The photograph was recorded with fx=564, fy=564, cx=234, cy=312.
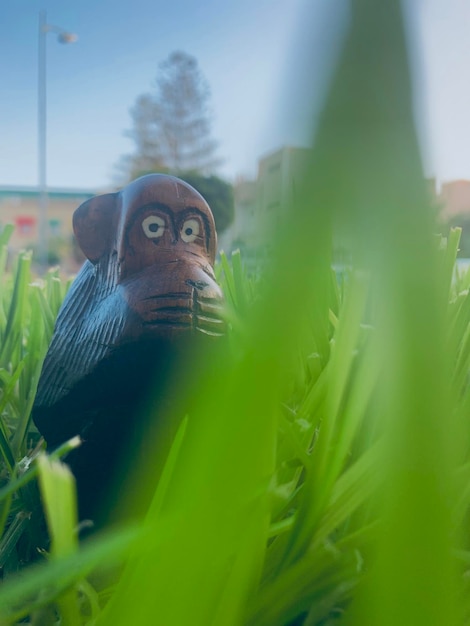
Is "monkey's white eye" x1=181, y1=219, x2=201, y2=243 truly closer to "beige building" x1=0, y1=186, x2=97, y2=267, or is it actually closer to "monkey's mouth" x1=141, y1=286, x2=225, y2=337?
"monkey's mouth" x1=141, y1=286, x2=225, y2=337

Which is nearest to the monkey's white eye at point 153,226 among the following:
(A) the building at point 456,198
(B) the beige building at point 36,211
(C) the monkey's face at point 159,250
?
(C) the monkey's face at point 159,250

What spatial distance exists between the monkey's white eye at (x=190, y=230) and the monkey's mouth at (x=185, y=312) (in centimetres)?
3

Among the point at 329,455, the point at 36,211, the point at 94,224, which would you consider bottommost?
the point at 329,455

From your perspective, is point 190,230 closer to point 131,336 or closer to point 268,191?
point 131,336

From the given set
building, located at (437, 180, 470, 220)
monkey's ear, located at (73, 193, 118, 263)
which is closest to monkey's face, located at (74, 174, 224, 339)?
monkey's ear, located at (73, 193, 118, 263)

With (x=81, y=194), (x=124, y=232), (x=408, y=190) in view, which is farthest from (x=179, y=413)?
(x=81, y=194)

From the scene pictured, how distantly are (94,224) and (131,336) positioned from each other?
0.08 m

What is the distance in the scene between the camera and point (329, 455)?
213 mm

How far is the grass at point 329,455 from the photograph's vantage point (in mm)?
82

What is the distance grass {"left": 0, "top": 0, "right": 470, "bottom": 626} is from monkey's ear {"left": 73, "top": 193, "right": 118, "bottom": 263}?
0.10m

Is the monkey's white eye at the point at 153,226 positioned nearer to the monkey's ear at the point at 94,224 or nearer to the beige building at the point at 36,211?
the monkey's ear at the point at 94,224

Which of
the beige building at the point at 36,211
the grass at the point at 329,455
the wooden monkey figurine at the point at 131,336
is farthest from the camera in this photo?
the beige building at the point at 36,211

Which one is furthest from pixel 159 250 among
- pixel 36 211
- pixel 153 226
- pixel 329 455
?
pixel 36 211

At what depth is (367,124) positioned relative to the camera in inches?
3.0
